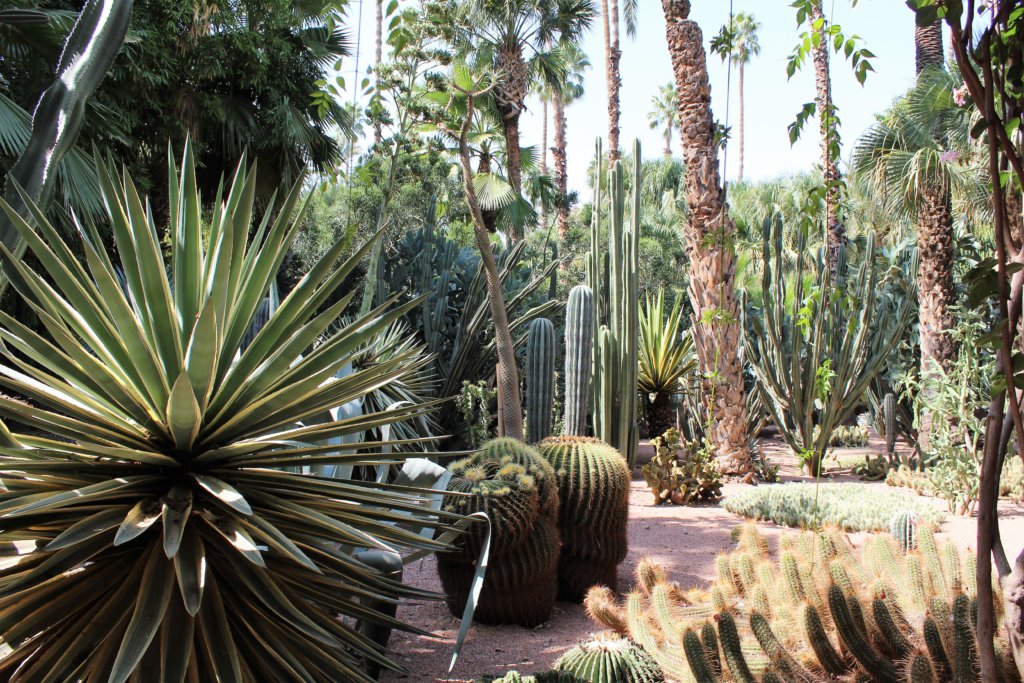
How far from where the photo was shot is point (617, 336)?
314 inches

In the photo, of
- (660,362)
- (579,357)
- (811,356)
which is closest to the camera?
(579,357)

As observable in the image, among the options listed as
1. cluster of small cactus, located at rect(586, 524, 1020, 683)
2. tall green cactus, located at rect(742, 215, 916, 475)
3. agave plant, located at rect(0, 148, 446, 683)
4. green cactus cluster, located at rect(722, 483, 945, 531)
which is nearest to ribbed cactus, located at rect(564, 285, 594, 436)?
green cactus cluster, located at rect(722, 483, 945, 531)

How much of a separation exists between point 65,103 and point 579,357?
18.2 ft

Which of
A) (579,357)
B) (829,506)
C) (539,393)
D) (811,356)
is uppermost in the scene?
(811,356)

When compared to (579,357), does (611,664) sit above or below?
below

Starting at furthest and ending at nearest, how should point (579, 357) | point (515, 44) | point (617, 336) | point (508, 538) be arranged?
point (515, 44) → point (617, 336) → point (579, 357) → point (508, 538)

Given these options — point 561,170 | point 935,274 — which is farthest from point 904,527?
point 561,170

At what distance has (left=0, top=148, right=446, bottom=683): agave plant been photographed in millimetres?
1926

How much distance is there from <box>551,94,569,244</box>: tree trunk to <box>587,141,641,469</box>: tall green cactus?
1035cm

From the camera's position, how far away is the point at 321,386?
244 centimetres

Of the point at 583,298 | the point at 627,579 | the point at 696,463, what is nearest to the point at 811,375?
the point at 696,463

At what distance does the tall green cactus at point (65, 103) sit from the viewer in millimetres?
2246

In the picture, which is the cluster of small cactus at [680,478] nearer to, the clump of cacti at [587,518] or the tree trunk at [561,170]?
the clump of cacti at [587,518]

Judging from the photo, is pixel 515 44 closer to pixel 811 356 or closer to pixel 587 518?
pixel 811 356
